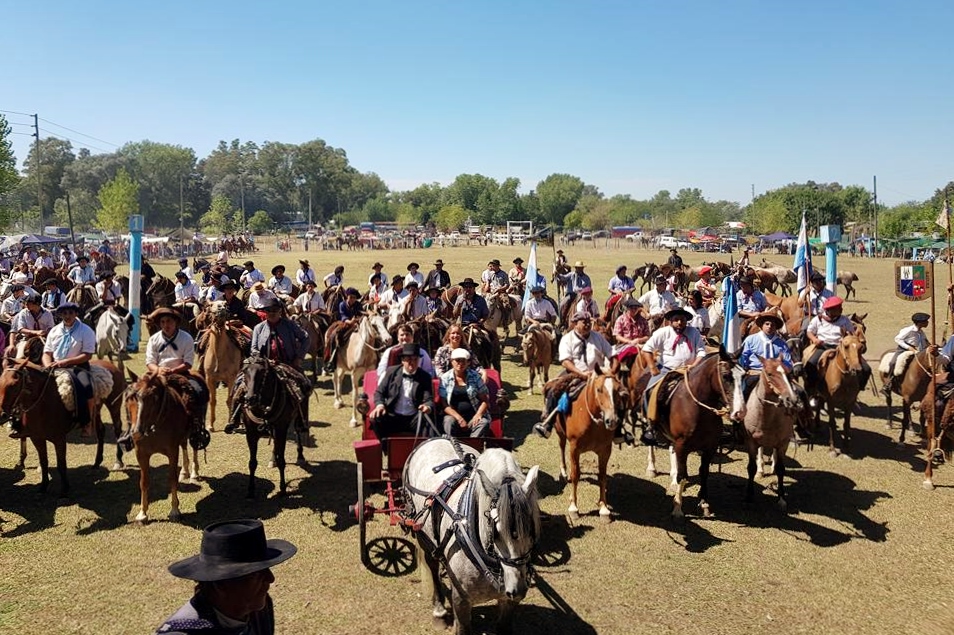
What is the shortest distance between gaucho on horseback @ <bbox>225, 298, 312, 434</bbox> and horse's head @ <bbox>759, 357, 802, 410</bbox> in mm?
6847

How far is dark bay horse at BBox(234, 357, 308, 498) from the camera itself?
977cm

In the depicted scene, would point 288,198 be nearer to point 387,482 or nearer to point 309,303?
point 309,303

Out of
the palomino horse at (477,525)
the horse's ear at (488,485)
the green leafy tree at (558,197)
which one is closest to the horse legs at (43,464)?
the palomino horse at (477,525)

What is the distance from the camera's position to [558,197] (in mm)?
131250

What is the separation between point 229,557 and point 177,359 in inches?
288

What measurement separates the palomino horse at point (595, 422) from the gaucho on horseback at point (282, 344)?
4.20m

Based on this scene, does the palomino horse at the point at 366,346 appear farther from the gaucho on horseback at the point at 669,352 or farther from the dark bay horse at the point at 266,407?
the gaucho on horseback at the point at 669,352

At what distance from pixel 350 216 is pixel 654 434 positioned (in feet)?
470

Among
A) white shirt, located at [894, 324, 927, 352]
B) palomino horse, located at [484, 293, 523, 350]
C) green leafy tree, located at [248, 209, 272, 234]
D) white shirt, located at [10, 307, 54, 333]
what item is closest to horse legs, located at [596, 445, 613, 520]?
white shirt, located at [894, 324, 927, 352]

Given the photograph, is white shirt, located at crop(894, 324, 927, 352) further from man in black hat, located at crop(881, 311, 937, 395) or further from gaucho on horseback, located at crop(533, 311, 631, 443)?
gaucho on horseback, located at crop(533, 311, 631, 443)

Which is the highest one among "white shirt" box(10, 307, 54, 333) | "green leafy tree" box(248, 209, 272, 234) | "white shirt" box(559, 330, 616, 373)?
"green leafy tree" box(248, 209, 272, 234)

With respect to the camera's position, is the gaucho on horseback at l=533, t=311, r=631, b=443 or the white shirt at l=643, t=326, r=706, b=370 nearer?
the gaucho on horseback at l=533, t=311, r=631, b=443

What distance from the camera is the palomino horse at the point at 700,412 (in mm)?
9141

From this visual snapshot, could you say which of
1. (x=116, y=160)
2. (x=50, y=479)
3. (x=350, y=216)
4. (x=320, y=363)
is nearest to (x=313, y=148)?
(x=350, y=216)
